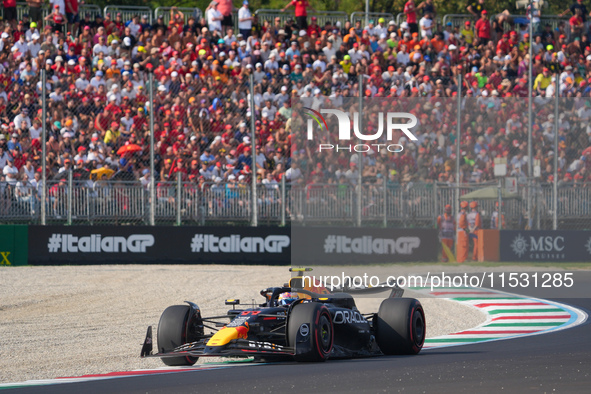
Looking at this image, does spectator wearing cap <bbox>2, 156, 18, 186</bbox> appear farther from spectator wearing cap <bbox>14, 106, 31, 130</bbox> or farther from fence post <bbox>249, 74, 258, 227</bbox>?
fence post <bbox>249, 74, 258, 227</bbox>

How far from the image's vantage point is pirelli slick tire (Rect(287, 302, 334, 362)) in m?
7.84

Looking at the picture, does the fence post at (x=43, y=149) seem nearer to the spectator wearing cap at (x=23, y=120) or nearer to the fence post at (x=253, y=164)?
the spectator wearing cap at (x=23, y=120)


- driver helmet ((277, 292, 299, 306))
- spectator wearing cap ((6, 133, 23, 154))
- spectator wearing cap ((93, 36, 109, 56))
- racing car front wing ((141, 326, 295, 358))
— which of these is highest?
spectator wearing cap ((93, 36, 109, 56))

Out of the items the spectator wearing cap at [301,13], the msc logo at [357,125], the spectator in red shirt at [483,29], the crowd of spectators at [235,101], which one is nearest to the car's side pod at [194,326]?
the crowd of spectators at [235,101]

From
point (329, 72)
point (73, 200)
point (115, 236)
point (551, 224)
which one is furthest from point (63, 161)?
point (551, 224)

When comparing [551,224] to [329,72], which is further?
[329,72]

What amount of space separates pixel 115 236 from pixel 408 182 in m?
6.39

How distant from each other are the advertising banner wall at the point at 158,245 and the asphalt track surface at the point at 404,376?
1086 cm

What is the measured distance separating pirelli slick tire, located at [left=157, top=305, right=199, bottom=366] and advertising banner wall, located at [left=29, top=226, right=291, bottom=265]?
11.1 meters

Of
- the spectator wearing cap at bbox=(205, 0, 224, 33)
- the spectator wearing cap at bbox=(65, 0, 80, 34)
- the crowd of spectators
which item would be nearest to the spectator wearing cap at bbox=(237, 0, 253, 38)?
the crowd of spectators

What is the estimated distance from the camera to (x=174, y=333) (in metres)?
8.29

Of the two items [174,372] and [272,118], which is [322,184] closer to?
[272,118]

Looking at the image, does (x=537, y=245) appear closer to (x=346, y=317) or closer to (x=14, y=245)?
(x=346, y=317)

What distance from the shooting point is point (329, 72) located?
67.7 ft
